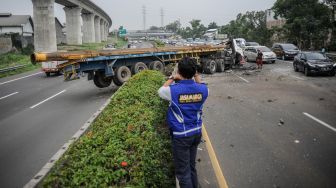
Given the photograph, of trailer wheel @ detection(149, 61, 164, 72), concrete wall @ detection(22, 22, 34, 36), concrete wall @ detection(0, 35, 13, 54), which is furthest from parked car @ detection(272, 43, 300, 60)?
concrete wall @ detection(22, 22, 34, 36)

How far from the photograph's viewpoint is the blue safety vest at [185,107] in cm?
469

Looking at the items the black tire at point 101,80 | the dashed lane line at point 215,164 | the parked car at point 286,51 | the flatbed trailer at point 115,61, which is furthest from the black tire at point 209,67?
the dashed lane line at point 215,164

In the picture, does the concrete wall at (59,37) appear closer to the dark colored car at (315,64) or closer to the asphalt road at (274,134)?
the dark colored car at (315,64)

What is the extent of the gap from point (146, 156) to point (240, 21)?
7212 centimetres

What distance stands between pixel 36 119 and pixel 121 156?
7980 millimetres

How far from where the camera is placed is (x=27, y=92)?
18.3 m

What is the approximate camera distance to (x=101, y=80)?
706 inches

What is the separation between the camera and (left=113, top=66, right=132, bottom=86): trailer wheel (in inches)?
679

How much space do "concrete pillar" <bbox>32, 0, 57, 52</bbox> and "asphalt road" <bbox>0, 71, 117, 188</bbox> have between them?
16456 millimetres

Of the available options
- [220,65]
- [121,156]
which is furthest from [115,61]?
[121,156]

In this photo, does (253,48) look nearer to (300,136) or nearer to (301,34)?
(301,34)

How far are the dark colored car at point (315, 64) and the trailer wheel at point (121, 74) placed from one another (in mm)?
12163

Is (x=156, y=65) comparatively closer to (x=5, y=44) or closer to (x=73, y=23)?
(x=5, y=44)

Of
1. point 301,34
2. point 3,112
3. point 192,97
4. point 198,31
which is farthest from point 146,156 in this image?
point 198,31
